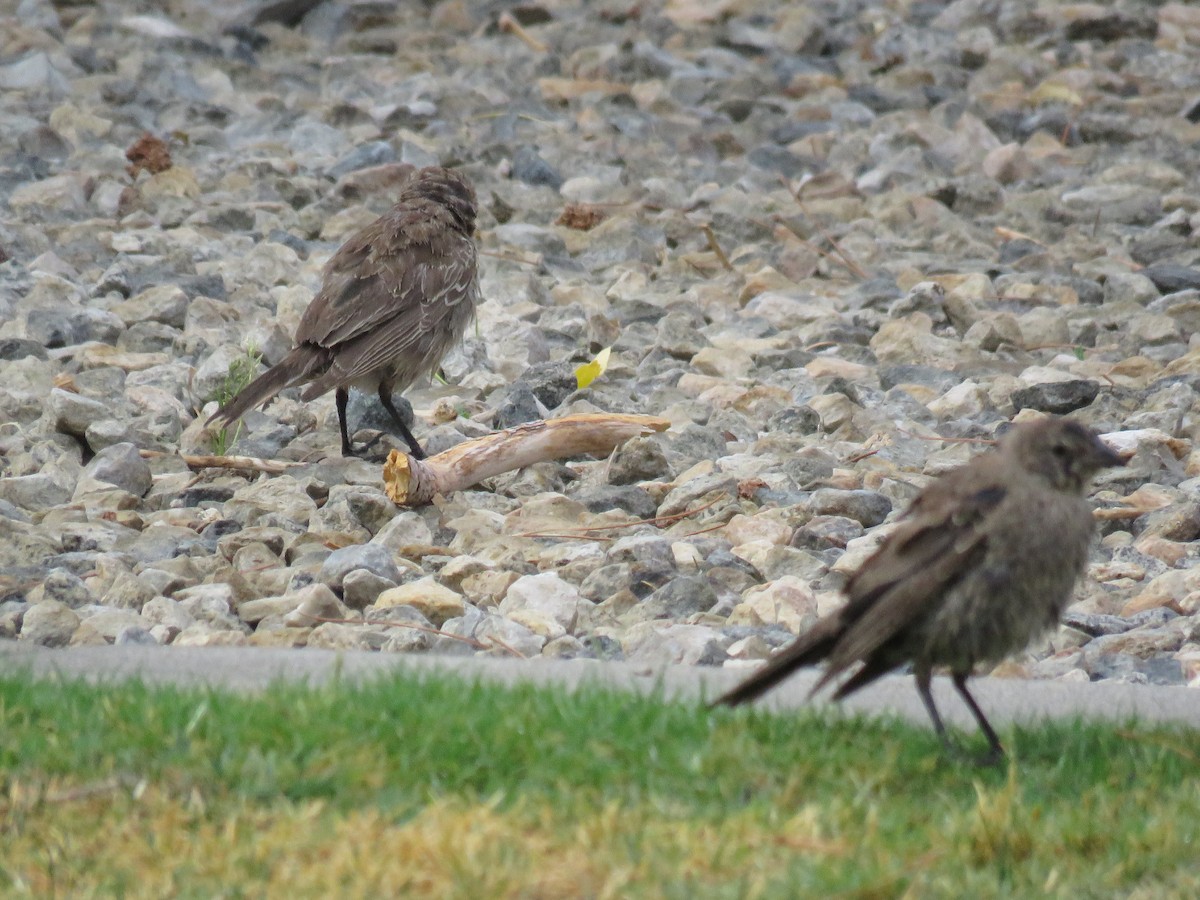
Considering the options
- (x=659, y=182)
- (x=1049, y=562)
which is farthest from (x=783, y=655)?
(x=659, y=182)

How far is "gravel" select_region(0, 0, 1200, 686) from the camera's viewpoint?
7.23 m

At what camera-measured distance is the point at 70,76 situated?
15.4 m

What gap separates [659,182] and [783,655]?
30.5 feet

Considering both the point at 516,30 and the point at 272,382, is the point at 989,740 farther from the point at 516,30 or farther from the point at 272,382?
the point at 516,30

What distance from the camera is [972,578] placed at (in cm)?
495

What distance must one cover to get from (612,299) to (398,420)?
2.55m

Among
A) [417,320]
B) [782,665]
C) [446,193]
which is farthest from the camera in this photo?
[446,193]

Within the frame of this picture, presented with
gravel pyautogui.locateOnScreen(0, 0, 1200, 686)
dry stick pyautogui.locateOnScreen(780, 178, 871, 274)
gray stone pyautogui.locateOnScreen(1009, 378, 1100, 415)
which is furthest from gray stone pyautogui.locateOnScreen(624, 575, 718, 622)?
A: dry stick pyautogui.locateOnScreen(780, 178, 871, 274)

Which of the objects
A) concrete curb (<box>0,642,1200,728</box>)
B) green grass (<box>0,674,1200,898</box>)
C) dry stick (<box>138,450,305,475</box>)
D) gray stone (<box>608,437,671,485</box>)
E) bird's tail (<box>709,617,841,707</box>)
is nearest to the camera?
green grass (<box>0,674,1200,898</box>)

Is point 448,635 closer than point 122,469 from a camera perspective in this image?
Yes

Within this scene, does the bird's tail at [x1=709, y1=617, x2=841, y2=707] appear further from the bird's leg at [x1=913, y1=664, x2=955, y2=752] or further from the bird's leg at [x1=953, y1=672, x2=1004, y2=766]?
the bird's leg at [x1=953, y1=672, x2=1004, y2=766]

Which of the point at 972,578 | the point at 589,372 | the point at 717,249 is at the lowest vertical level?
the point at 972,578

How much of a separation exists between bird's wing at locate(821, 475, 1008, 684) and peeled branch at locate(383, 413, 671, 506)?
3585 millimetres

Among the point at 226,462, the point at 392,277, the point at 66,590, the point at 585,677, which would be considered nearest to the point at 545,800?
the point at 585,677
